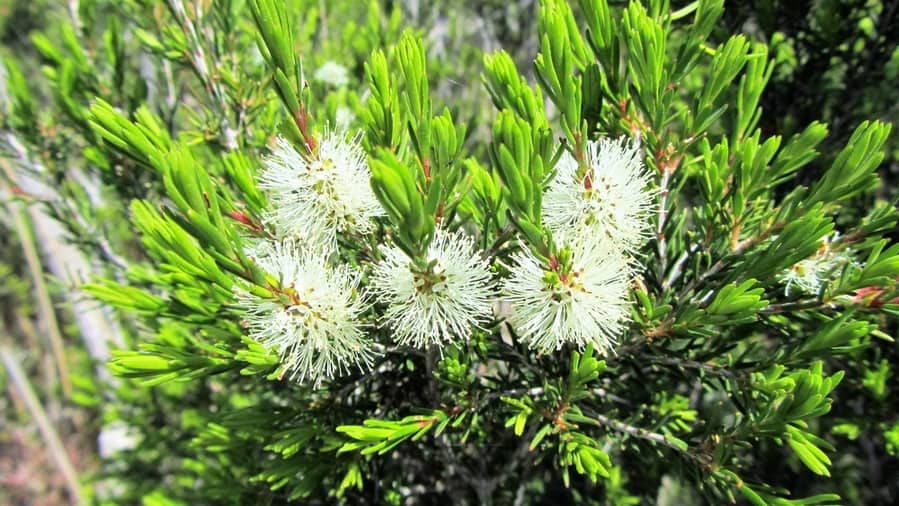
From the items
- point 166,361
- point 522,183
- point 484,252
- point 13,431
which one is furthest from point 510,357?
point 13,431

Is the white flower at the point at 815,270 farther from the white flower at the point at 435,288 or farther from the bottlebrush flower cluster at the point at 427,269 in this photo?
the white flower at the point at 435,288

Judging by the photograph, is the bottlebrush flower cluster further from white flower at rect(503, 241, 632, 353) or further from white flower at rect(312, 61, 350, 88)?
white flower at rect(312, 61, 350, 88)

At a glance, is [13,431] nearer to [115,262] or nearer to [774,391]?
[115,262]

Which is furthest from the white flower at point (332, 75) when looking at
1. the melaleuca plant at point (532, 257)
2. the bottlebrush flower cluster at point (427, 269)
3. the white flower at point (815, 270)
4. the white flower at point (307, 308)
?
the white flower at point (815, 270)

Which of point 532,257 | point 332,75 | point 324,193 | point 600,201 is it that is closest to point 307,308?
point 324,193

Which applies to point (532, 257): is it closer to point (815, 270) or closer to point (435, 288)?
point (435, 288)

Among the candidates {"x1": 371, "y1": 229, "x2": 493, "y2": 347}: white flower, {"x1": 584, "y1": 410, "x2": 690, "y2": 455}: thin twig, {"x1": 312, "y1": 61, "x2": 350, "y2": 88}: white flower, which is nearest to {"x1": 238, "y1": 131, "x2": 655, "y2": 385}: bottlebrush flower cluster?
{"x1": 371, "y1": 229, "x2": 493, "y2": 347}: white flower
